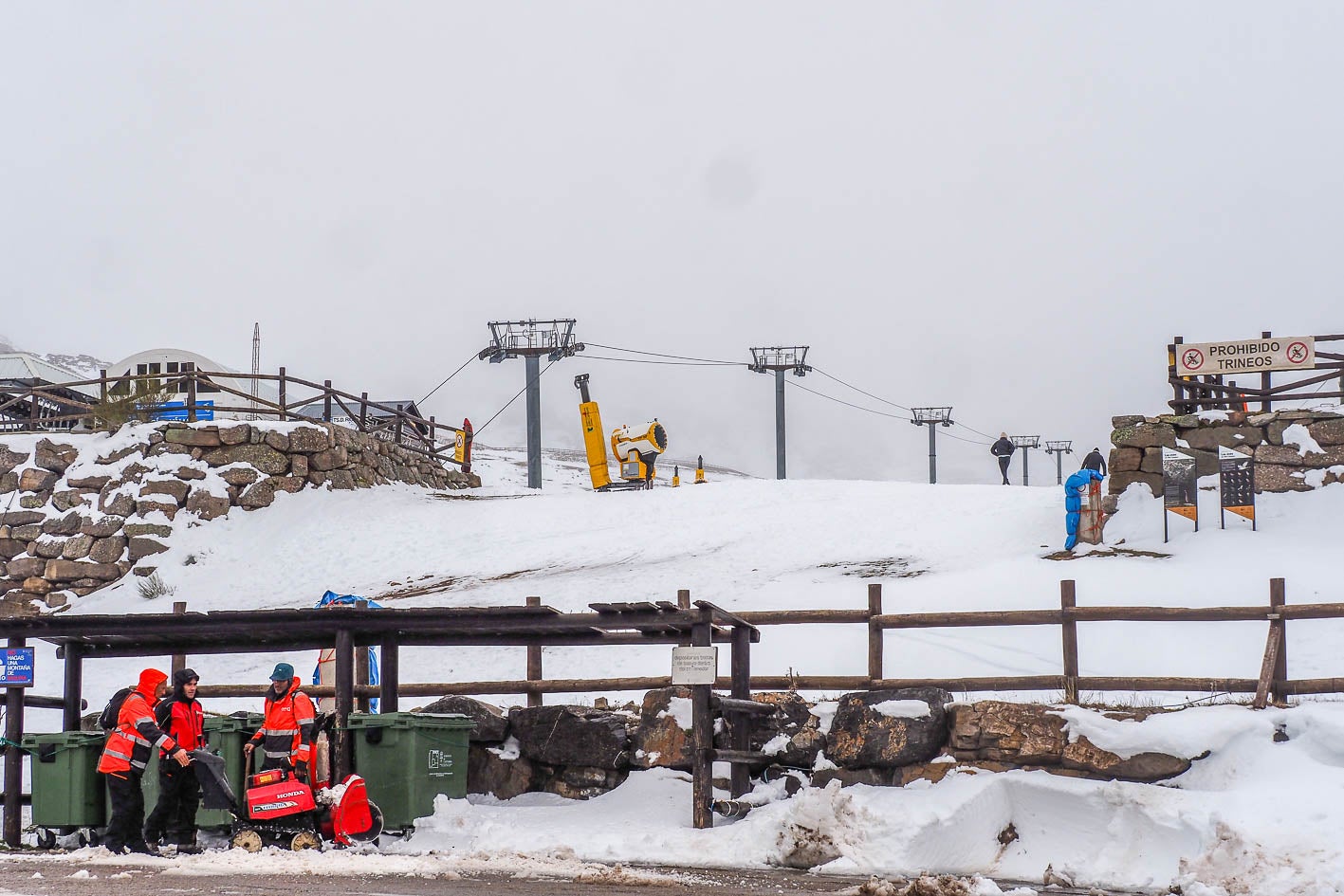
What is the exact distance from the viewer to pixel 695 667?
34.9 ft

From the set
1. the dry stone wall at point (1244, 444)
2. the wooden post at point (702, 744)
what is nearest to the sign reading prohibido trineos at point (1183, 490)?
the dry stone wall at point (1244, 444)

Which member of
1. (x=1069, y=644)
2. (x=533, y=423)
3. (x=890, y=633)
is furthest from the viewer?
(x=533, y=423)

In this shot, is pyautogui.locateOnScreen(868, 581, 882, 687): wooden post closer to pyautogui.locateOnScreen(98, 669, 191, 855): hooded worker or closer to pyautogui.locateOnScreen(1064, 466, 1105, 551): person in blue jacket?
pyautogui.locateOnScreen(98, 669, 191, 855): hooded worker

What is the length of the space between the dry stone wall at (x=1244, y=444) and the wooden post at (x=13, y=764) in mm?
16119

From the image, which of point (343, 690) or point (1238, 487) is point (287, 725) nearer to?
point (343, 690)

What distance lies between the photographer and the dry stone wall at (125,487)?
24.2 metres

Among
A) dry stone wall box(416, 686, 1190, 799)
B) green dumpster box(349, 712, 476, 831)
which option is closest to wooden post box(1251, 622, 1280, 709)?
dry stone wall box(416, 686, 1190, 799)

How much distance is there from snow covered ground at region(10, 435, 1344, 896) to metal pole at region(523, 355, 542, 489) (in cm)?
494

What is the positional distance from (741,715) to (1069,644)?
9.68 feet

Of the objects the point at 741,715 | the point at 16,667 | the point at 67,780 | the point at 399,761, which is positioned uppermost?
the point at 16,667

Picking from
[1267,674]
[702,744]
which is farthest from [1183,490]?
[702,744]

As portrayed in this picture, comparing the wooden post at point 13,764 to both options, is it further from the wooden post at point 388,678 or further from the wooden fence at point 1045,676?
the wooden post at point 388,678

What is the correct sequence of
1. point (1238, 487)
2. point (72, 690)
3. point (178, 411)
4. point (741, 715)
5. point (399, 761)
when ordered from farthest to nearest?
point (178, 411) < point (1238, 487) < point (72, 690) < point (741, 715) < point (399, 761)

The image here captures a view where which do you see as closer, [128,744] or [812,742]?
[128,744]
